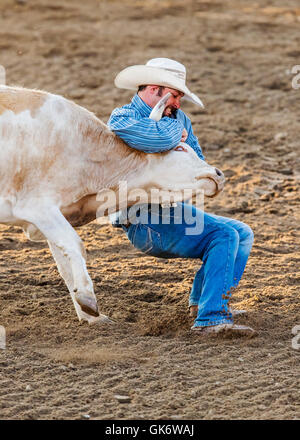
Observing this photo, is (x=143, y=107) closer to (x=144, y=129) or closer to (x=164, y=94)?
(x=164, y=94)

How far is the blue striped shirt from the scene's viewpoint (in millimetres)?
5031

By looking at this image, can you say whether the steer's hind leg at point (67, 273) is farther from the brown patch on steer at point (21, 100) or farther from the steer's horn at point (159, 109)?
the steer's horn at point (159, 109)

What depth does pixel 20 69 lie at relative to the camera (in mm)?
11117

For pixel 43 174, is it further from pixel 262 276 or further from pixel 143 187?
pixel 262 276

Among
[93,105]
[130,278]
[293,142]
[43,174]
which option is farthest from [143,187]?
[93,105]

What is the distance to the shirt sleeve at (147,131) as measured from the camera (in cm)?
503

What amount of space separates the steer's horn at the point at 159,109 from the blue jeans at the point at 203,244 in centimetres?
57

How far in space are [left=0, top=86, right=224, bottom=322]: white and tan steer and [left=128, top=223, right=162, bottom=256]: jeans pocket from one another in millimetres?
179

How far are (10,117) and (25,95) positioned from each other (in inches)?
7.2

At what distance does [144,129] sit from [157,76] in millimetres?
369

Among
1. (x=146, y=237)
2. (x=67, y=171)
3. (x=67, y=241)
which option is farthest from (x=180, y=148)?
(x=67, y=241)

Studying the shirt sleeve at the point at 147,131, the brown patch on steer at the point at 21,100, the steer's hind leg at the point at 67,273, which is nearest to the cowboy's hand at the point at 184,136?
the shirt sleeve at the point at 147,131

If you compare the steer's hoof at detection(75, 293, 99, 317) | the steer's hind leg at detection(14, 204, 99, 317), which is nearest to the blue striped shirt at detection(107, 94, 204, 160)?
the steer's hind leg at detection(14, 204, 99, 317)

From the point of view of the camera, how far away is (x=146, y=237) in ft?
17.4
